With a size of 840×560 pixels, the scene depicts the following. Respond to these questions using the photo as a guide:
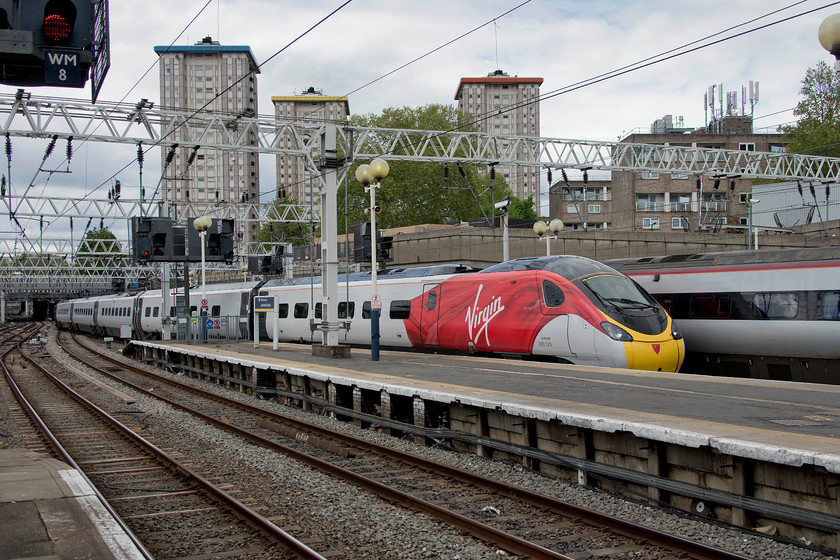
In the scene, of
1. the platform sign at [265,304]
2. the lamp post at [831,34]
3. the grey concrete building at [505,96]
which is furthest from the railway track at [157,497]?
the grey concrete building at [505,96]

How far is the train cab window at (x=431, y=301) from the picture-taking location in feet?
69.1

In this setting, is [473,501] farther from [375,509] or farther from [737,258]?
[737,258]

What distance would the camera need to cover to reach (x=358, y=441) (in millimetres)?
11766

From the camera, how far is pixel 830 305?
15430 mm

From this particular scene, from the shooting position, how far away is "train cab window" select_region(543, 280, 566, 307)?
16.3 meters

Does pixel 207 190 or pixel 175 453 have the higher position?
pixel 207 190

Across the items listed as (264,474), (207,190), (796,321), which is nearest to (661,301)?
(796,321)

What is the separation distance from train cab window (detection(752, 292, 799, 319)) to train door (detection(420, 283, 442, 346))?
8.10 meters

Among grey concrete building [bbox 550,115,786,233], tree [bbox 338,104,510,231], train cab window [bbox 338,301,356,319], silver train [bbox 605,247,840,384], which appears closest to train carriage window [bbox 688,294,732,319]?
silver train [bbox 605,247,840,384]

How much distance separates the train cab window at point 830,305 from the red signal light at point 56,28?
1465 cm

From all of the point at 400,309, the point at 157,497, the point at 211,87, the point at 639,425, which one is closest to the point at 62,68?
the point at 157,497

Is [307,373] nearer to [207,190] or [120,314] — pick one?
[120,314]

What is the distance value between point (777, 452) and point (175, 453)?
8840mm

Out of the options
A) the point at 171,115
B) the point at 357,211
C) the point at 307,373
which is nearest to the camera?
the point at 307,373
